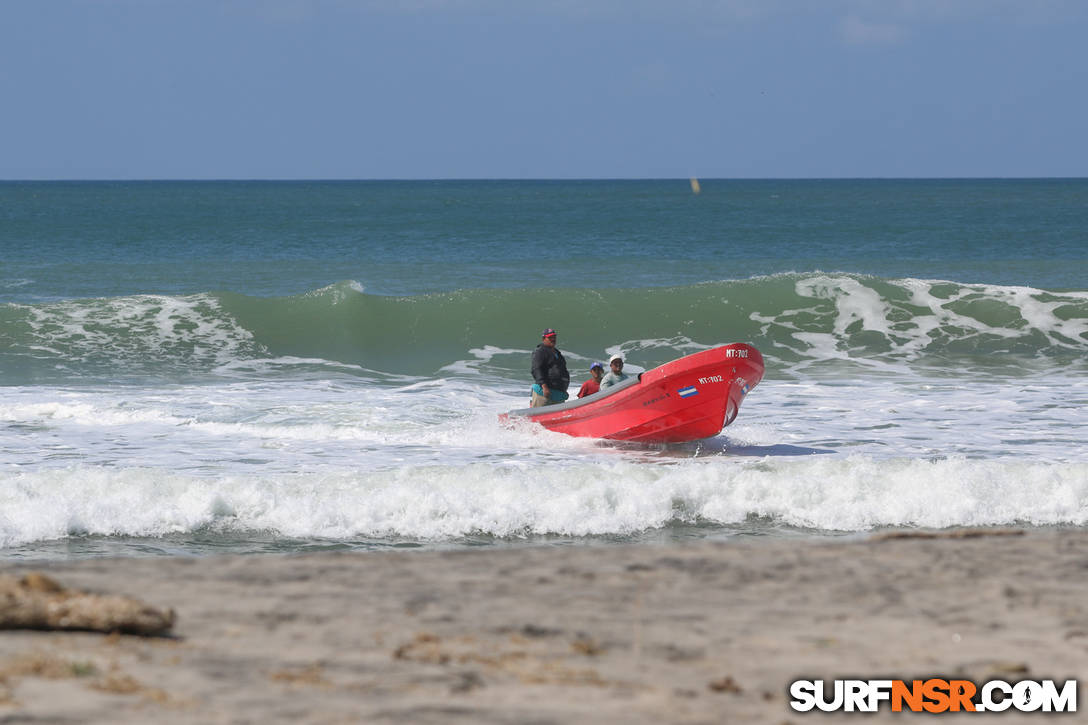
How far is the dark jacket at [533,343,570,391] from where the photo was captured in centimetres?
1415

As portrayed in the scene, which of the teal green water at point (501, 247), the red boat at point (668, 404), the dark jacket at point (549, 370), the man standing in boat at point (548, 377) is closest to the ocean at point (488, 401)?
the red boat at point (668, 404)

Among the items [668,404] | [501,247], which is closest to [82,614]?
[668,404]

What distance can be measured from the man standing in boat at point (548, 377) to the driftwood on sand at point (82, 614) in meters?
9.44

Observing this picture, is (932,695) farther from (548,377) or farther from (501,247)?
(501,247)

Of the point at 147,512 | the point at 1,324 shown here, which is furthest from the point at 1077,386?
the point at 1,324

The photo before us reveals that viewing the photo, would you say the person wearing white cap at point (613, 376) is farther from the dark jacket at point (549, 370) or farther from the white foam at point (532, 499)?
the white foam at point (532, 499)

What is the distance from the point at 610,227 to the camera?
62531mm

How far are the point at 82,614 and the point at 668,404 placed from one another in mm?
9184

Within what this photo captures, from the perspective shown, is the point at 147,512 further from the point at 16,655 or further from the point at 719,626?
the point at 719,626

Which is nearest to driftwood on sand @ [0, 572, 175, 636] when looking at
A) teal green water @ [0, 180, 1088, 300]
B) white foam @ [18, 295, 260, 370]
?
white foam @ [18, 295, 260, 370]

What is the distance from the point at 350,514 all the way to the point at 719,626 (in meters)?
5.52

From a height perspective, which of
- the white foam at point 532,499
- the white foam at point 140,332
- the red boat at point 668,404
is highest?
the white foam at point 140,332

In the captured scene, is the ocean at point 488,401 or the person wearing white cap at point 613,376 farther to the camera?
the person wearing white cap at point 613,376

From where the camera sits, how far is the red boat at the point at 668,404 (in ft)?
43.7
